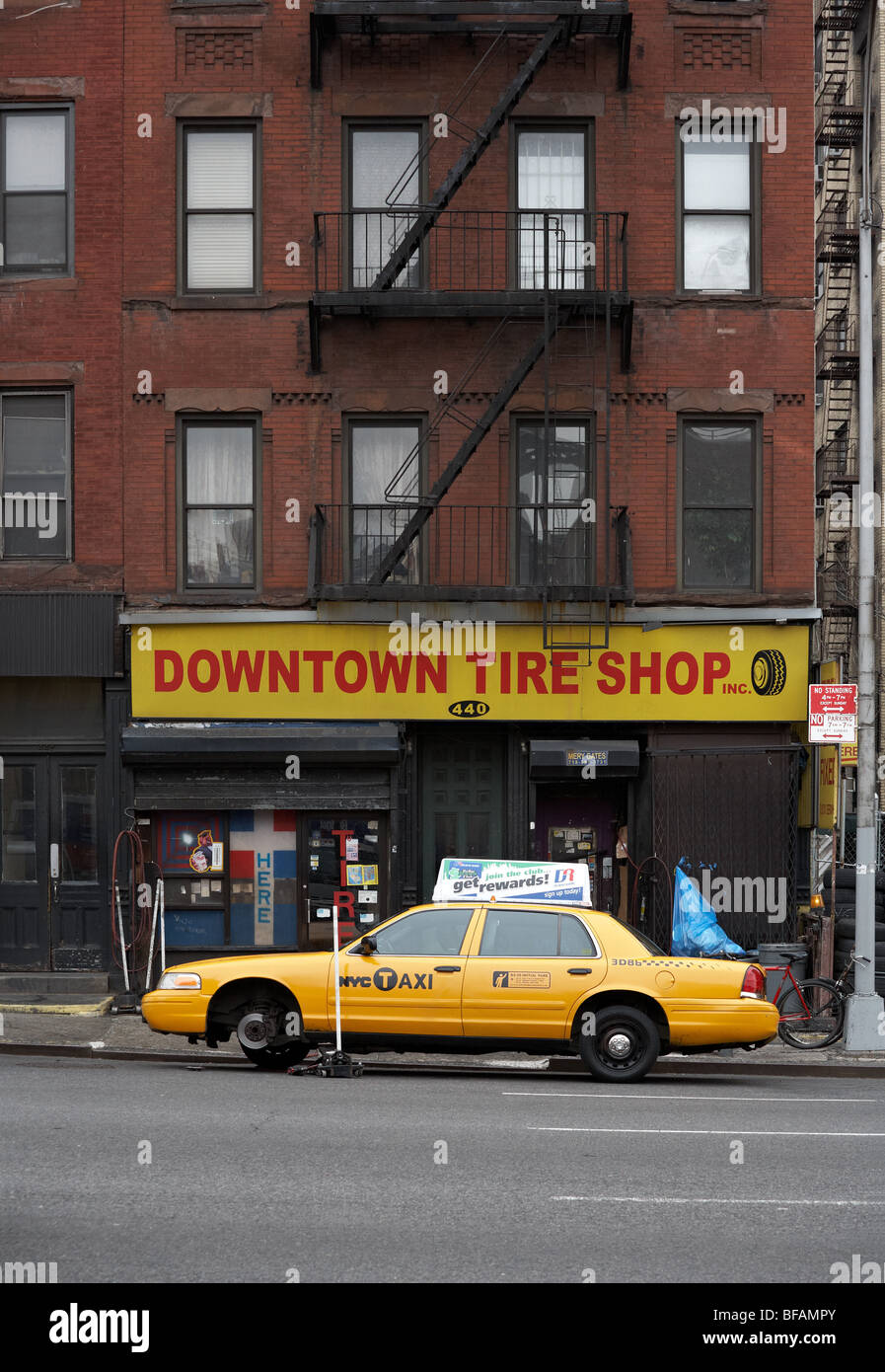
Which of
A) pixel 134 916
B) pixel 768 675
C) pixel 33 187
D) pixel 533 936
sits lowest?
pixel 134 916

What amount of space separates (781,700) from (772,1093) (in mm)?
6892

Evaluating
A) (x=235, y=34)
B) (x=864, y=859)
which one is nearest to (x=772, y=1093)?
(x=864, y=859)

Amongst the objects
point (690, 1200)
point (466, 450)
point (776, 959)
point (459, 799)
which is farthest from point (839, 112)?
point (690, 1200)

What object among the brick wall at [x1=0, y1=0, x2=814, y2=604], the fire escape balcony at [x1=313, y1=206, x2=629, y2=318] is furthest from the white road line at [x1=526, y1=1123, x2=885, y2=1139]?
the fire escape balcony at [x1=313, y1=206, x2=629, y2=318]

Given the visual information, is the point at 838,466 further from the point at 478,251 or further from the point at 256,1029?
the point at 256,1029

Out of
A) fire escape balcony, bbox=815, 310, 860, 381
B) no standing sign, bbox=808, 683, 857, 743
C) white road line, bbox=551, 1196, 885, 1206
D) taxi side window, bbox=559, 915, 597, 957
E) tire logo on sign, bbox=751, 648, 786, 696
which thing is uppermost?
fire escape balcony, bbox=815, 310, 860, 381

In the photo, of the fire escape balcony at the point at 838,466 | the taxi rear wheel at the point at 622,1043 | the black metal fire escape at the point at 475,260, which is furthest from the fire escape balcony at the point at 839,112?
the taxi rear wheel at the point at 622,1043

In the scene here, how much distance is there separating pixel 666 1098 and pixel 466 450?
334 inches

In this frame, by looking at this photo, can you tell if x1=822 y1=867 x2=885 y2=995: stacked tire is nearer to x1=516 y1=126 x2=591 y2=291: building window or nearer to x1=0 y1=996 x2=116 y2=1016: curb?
x1=516 y1=126 x2=591 y2=291: building window

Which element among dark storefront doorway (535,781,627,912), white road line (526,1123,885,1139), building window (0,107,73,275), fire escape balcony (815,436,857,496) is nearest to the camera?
white road line (526,1123,885,1139)

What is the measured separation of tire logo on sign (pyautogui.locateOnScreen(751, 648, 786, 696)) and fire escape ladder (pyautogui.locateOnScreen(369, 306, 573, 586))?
4185 millimetres

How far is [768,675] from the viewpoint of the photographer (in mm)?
19453

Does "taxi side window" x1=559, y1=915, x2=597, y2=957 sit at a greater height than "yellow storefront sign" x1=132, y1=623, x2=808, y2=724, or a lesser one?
lesser

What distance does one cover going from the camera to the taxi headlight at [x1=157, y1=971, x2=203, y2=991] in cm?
1380
